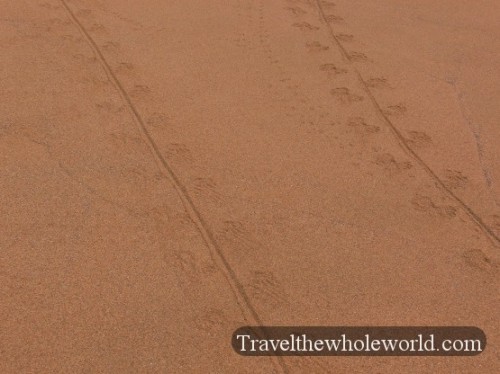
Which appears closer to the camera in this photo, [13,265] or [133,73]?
[13,265]

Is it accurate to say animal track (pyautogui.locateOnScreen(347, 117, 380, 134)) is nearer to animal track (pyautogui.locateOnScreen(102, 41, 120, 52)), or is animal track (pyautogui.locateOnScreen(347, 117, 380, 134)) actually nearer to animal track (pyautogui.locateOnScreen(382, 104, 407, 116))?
animal track (pyautogui.locateOnScreen(382, 104, 407, 116))

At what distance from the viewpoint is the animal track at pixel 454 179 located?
4.86 metres

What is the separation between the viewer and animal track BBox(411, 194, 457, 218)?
4629mm

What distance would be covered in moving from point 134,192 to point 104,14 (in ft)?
8.63

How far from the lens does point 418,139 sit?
527 centimetres

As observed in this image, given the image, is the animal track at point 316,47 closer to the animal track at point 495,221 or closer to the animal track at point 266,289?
the animal track at point 495,221

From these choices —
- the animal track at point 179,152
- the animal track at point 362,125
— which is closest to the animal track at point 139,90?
the animal track at point 179,152

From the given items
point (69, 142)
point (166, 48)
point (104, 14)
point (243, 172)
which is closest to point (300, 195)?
point (243, 172)

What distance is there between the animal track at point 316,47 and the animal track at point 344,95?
658mm

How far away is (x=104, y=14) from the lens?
6.50 meters

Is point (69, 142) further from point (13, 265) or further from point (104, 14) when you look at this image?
point (104, 14)

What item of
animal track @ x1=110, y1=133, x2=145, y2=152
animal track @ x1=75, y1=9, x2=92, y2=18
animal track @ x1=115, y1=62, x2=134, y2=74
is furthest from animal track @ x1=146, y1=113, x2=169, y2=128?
animal track @ x1=75, y1=9, x2=92, y2=18

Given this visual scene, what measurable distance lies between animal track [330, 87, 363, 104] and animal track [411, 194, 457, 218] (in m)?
1.22

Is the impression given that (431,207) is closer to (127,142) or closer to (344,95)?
(344,95)
